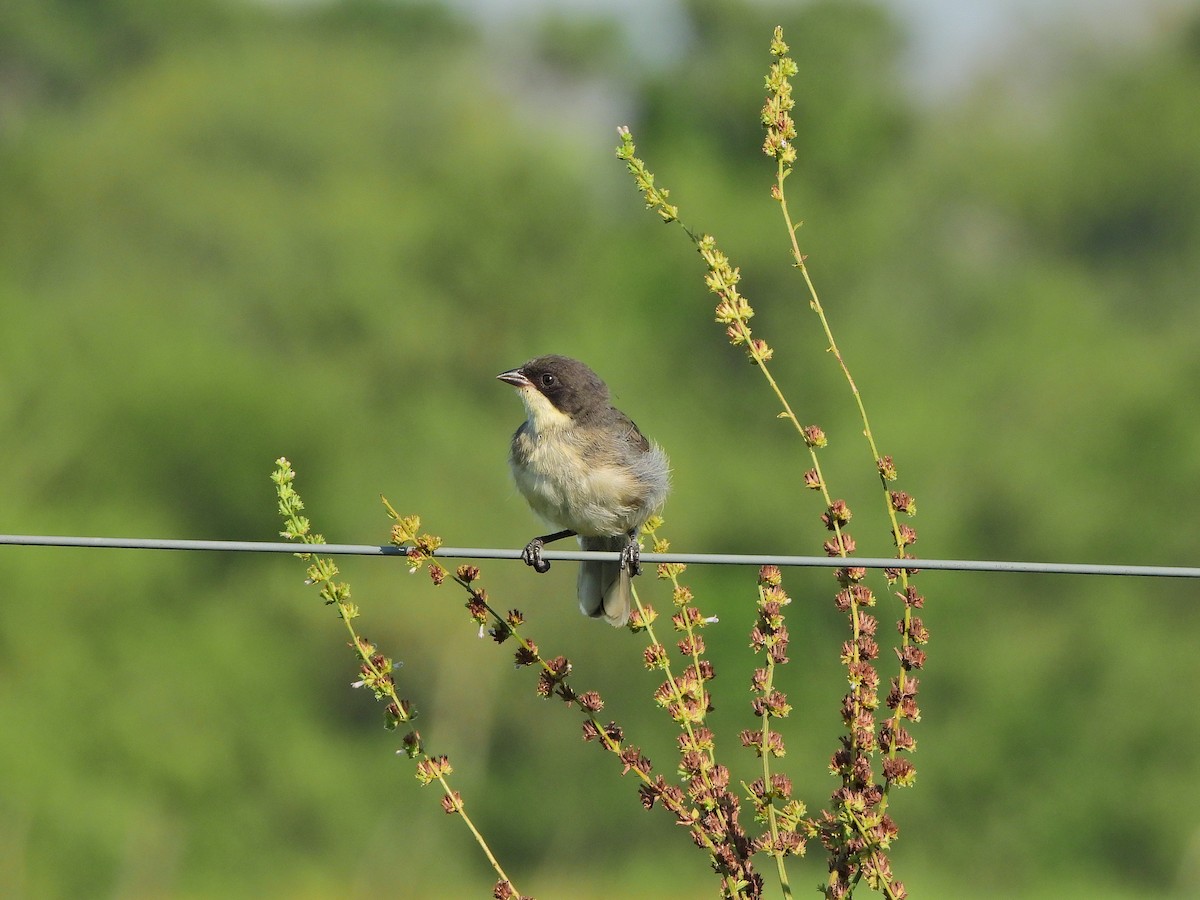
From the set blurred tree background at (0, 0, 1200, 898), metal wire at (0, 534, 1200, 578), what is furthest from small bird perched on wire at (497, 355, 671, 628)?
blurred tree background at (0, 0, 1200, 898)

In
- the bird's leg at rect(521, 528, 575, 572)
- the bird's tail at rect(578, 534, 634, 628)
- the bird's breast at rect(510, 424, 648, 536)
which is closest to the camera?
the bird's leg at rect(521, 528, 575, 572)

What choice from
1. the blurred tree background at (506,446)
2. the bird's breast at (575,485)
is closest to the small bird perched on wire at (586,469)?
the bird's breast at (575,485)

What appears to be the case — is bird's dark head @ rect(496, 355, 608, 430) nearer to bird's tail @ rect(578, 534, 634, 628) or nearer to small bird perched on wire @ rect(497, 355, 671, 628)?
small bird perched on wire @ rect(497, 355, 671, 628)

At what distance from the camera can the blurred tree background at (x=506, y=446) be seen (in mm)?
38719

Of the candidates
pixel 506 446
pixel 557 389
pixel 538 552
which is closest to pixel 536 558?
pixel 538 552

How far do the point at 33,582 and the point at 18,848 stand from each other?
216 inches

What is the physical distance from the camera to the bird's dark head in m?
7.02

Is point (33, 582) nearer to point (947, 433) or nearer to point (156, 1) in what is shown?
point (947, 433)

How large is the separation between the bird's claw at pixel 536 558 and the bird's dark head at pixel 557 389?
0.58 meters

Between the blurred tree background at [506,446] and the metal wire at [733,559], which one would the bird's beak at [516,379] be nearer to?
the metal wire at [733,559]

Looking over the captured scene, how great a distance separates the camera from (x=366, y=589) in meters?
39.7

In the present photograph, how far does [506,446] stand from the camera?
37.1m

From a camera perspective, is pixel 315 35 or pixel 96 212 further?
pixel 315 35

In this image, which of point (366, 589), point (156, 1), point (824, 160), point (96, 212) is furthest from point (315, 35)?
point (366, 589)
